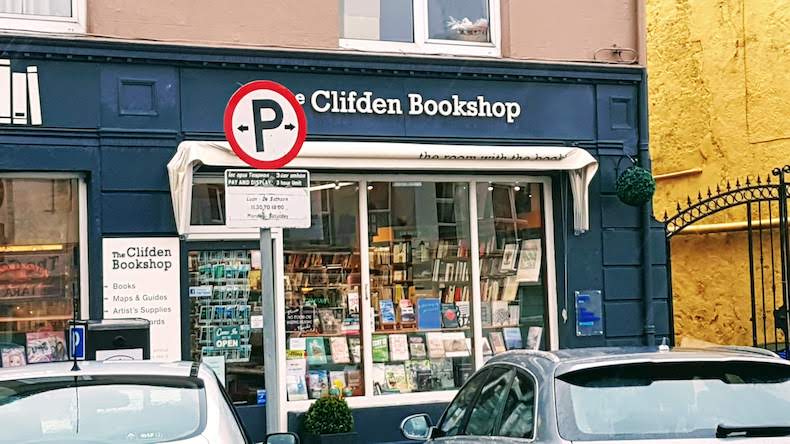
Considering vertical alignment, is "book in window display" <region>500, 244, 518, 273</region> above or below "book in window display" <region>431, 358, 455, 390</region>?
above

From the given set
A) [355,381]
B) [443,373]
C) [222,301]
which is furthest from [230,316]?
[443,373]

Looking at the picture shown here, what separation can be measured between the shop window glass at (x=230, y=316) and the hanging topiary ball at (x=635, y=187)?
13.2 ft

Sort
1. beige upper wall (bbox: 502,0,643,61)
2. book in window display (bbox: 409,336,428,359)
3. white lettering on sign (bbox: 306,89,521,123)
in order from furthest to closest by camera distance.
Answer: beige upper wall (bbox: 502,0,643,61)
book in window display (bbox: 409,336,428,359)
white lettering on sign (bbox: 306,89,521,123)

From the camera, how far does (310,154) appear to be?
1027cm

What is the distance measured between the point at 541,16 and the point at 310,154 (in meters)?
3.33

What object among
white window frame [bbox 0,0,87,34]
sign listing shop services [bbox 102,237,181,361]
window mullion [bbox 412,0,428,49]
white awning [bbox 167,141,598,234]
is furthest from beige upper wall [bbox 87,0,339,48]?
sign listing shop services [bbox 102,237,181,361]

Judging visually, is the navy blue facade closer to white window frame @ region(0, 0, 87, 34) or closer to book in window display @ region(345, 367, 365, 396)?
white window frame @ region(0, 0, 87, 34)

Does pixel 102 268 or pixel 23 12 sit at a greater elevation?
pixel 23 12

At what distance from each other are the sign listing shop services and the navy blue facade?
106mm

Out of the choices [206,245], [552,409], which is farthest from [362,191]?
[552,409]

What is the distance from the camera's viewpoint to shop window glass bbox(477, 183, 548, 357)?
464 inches

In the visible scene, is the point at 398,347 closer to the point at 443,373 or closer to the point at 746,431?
the point at 443,373

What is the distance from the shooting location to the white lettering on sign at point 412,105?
1085 centimetres

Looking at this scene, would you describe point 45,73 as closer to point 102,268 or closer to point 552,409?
point 102,268
